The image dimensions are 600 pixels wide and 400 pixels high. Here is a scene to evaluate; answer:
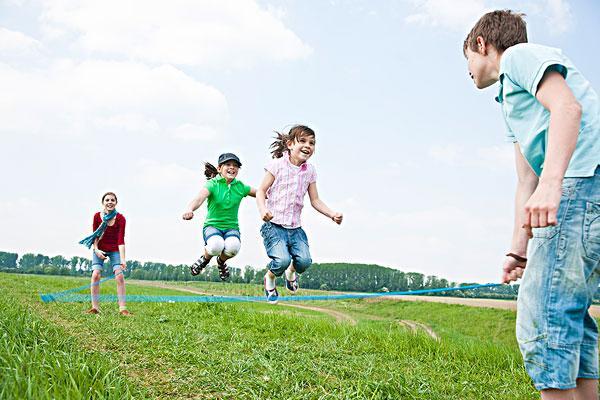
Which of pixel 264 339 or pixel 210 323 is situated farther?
pixel 210 323

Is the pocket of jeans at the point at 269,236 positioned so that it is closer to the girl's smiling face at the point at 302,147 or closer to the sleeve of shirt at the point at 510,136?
the girl's smiling face at the point at 302,147

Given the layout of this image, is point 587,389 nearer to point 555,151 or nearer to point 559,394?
point 559,394

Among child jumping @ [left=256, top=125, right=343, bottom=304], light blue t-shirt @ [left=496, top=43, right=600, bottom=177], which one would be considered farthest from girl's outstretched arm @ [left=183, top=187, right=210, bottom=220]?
light blue t-shirt @ [left=496, top=43, right=600, bottom=177]

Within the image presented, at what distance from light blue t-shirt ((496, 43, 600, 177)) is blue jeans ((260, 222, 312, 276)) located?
401cm

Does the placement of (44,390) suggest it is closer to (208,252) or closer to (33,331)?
(33,331)

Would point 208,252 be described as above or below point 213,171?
below

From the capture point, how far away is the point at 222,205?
7566mm

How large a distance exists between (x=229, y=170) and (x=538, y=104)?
5.46 m

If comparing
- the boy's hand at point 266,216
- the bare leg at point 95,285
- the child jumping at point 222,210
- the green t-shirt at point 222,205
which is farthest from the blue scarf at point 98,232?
the boy's hand at point 266,216

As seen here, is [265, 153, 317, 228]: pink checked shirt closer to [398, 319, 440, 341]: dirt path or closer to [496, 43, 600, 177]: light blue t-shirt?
[398, 319, 440, 341]: dirt path

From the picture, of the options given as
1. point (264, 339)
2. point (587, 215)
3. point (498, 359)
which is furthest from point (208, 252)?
point (587, 215)

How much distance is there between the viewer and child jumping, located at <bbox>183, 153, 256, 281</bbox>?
286 inches

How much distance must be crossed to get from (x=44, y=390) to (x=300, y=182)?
403 cm

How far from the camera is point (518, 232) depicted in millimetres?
3117
